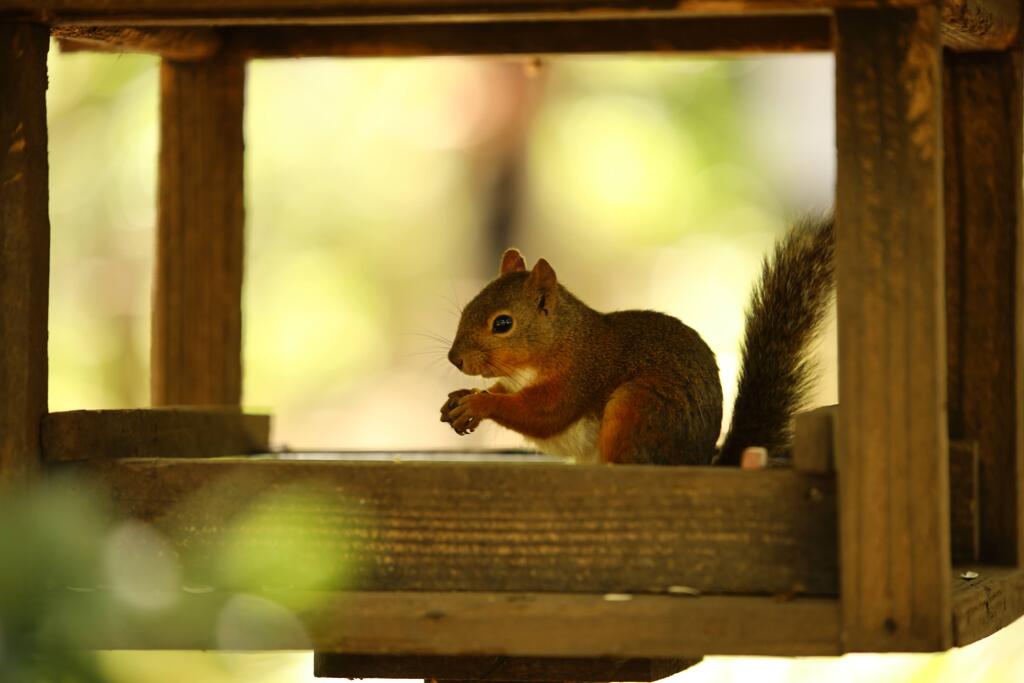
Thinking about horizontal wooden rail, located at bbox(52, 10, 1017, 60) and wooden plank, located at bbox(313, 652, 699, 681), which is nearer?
wooden plank, located at bbox(313, 652, 699, 681)

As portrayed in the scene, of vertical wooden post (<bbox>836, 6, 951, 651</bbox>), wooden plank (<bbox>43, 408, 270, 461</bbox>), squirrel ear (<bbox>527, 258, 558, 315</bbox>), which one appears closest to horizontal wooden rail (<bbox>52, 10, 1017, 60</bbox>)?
squirrel ear (<bbox>527, 258, 558, 315</bbox>)

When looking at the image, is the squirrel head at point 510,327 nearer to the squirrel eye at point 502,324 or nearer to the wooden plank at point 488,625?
the squirrel eye at point 502,324

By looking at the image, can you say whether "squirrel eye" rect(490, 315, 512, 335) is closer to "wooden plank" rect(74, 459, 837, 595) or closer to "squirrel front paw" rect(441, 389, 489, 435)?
"squirrel front paw" rect(441, 389, 489, 435)

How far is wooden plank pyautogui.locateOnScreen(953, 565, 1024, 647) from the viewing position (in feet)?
7.40

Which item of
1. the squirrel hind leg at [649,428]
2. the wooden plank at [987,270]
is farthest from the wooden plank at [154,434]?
the wooden plank at [987,270]

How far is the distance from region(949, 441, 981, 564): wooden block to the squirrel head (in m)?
0.86

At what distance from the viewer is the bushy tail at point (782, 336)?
2.94m

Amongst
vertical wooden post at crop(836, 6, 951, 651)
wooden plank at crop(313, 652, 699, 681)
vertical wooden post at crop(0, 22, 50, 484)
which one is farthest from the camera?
wooden plank at crop(313, 652, 699, 681)

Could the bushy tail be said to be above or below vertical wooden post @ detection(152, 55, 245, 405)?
below

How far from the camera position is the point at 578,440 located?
9.89 feet

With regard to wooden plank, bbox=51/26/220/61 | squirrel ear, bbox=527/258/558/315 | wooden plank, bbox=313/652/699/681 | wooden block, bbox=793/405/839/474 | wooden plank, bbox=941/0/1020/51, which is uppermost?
wooden plank, bbox=51/26/220/61

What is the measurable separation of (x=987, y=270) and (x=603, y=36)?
1094 millimetres

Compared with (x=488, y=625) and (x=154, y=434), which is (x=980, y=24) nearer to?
(x=488, y=625)

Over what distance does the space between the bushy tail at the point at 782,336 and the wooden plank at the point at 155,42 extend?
1.32 m
